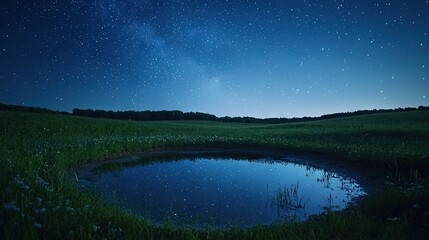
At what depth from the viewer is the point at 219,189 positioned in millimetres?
10922

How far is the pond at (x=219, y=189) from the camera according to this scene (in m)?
7.93

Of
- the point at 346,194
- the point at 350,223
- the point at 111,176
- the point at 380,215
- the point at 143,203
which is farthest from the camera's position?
the point at 111,176

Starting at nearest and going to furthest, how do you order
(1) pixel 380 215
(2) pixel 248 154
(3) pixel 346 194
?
(1) pixel 380 215 → (3) pixel 346 194 → (2) pixel 248 154

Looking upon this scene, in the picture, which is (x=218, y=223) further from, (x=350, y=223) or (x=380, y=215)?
(x=380, y=215)

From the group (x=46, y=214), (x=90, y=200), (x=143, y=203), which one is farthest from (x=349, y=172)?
(x=46, y=214)

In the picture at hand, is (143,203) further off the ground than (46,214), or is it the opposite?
(46,214)

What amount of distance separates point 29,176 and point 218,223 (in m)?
5.06

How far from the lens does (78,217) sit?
545cm

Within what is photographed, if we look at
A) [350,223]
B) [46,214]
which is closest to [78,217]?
[46,214]

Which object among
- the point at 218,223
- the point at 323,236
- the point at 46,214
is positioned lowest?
the point at 218,223

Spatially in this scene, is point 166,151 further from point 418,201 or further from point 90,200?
point 418,201

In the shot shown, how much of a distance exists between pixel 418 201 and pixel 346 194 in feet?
11.6

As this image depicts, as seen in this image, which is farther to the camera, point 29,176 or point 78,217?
point 29,176

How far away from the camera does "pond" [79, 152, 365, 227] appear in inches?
312
